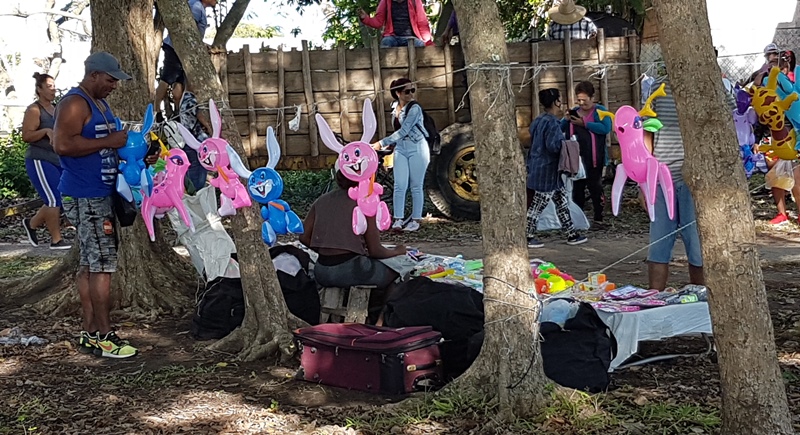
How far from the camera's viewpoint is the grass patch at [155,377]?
17.7 ft

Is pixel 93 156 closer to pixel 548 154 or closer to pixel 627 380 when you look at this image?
pixel 627 380

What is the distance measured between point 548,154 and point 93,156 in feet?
15.0

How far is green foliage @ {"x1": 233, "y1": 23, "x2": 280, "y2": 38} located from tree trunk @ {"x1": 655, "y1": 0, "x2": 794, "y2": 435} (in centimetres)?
3794

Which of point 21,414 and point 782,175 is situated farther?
point 782,175

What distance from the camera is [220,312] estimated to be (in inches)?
249

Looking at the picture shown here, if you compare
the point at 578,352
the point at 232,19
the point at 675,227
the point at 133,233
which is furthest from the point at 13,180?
the point at 578,352

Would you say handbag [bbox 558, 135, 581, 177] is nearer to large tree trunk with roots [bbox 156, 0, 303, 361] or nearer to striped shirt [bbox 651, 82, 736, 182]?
striped shirt [bbox 651, 82, 736, 182]

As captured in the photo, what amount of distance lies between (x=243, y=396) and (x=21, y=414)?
1.13m

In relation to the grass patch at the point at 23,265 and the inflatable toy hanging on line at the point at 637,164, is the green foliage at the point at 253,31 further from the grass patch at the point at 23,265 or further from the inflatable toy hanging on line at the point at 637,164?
the inflatable toy hanging on line at the point at 637,164

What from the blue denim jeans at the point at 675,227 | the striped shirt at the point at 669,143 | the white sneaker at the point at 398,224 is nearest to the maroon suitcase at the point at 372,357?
the blue denim jeans at the point at 675,227

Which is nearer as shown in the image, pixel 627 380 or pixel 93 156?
pixel 627 380

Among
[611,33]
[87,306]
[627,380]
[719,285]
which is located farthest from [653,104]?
[611,33]

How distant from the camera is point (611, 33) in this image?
1395 cm

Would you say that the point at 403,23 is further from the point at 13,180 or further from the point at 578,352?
the point at 13,180
